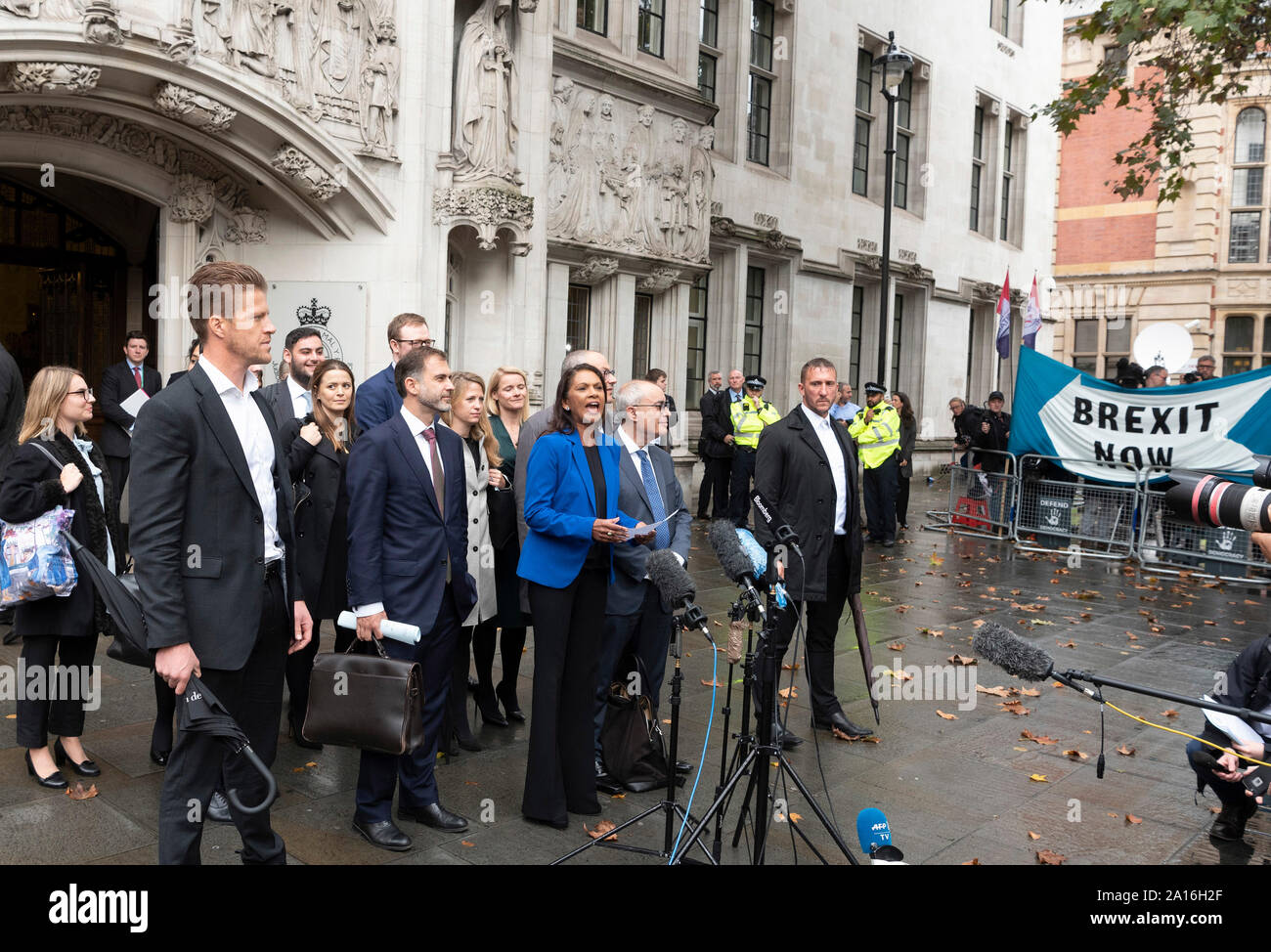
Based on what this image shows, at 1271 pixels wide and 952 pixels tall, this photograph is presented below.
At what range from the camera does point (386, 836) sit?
4387 mm

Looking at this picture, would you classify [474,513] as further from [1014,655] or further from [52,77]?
[52,77]

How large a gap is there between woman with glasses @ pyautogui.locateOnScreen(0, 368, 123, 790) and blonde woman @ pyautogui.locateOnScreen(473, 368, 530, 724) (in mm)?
2065

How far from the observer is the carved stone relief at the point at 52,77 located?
8352mm

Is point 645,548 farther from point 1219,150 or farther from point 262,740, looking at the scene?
point 1219,150

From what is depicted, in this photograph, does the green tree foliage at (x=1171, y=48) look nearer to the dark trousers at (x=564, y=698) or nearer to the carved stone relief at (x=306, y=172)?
the carved stone relief at (x=306, y=172)

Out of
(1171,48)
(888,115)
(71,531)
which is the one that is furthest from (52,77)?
(1171,48)

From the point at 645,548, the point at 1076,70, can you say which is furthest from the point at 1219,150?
the point at 645,548

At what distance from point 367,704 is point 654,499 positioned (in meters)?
1.97

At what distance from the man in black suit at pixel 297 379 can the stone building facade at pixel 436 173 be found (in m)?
4.35

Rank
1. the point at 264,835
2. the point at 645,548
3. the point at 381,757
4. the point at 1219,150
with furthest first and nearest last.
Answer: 1. the point at 1219,150
2. the point at 645,548
3. the point at 381,757
4. the point at 264,835

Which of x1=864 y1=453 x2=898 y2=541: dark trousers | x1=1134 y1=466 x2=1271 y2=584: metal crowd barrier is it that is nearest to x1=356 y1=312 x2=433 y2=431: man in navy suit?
x1=864 y1=453 x2=898 y2=541: dark trousers

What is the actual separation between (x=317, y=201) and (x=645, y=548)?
7.04 m

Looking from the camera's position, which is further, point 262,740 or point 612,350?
point 612,350
